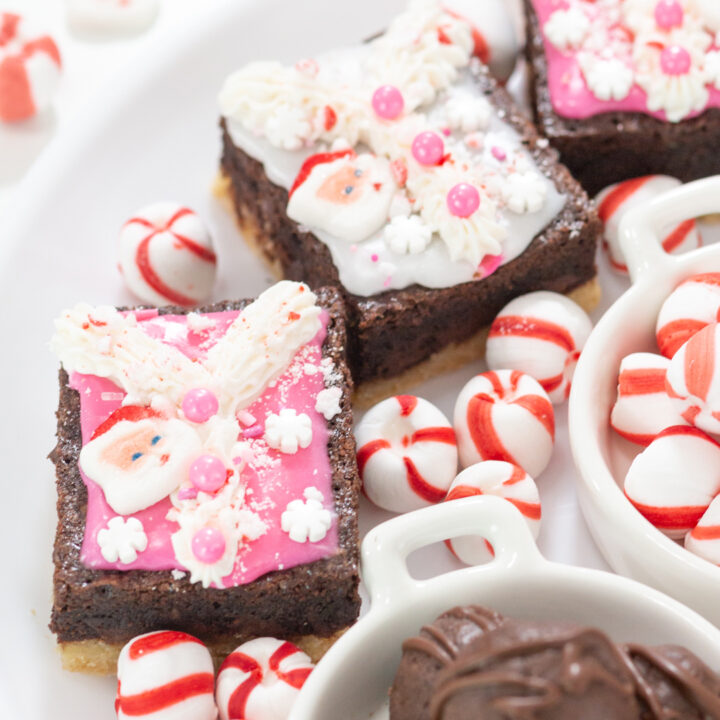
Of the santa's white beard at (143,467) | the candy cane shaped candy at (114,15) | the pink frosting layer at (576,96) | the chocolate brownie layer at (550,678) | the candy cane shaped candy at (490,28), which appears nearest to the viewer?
the chocolate brownie layer at (550,678)

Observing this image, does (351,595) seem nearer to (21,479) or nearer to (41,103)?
(21,479)

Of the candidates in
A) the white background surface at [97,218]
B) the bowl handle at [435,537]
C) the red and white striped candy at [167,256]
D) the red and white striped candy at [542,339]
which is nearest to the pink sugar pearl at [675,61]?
the white background surface at [97,218]

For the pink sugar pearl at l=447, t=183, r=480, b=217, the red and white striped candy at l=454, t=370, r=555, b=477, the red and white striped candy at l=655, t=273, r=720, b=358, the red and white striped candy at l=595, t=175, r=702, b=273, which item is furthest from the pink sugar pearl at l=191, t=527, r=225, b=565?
the red and white striped candy at l=595, t=175, r=702, b=273

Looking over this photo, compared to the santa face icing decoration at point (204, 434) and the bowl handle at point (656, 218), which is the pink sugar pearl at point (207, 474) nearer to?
the santa face icing decoration at point (204, 434)

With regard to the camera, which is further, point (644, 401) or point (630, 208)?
point (630, 208)

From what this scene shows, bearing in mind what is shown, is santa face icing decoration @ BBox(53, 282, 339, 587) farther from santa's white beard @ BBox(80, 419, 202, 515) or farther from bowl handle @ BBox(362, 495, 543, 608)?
bowl handle @ BBox(362, 495, 543, 608)

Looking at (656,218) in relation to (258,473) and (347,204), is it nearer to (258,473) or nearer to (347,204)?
(347,204)

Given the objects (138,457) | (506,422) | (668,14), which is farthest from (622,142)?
Result: (138,457)

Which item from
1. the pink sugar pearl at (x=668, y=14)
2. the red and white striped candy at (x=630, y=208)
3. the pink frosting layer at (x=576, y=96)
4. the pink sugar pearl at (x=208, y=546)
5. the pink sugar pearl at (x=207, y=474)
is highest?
the pink sugar pearl at (x=668, y=14)
